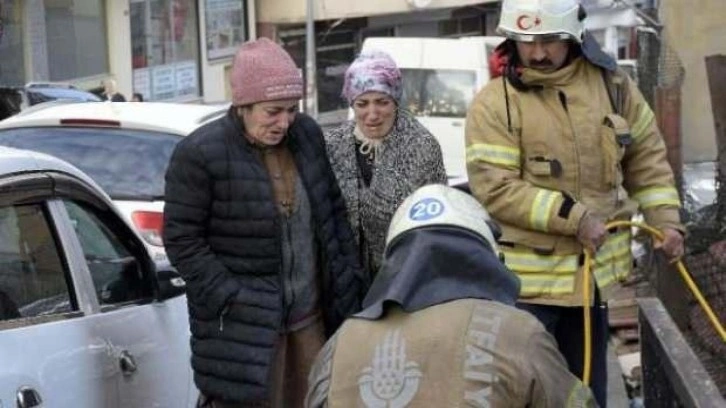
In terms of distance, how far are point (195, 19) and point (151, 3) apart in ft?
7.15

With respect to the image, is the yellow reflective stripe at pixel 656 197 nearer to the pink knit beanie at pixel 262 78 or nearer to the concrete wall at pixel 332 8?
the pink knit beanie at pixel 262 78

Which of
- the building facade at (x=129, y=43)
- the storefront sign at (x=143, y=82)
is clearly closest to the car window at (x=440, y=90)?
the building facade at (x=129, y=43)

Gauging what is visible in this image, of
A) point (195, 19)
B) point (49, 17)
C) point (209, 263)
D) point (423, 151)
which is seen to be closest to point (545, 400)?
point (209, 263)

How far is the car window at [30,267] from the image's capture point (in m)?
4.35

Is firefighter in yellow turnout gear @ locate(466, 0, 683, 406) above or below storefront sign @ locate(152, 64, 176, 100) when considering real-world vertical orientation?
above

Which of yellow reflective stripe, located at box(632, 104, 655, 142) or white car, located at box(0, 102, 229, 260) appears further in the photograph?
white car, located at box(0, 102, 229, 260)

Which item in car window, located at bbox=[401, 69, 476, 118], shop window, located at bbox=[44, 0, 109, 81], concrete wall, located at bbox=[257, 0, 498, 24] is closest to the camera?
car window, located at bbox=[401, 69, 476, 118]

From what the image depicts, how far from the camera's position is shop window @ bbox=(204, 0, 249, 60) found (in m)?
32.0

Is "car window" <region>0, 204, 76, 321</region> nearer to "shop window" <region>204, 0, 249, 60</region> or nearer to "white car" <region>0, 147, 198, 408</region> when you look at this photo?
"white car" <region>0, 147, 198, 408</region>

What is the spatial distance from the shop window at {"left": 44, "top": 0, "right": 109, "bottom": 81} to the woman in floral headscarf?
2139 cm

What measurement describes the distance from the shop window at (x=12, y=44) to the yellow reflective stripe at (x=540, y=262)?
833 inches

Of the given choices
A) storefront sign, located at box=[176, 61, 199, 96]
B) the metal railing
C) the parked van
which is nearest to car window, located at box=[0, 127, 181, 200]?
the metal railing

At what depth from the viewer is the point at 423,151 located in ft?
17.5

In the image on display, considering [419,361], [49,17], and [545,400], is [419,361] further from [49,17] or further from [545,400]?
[49,17]
